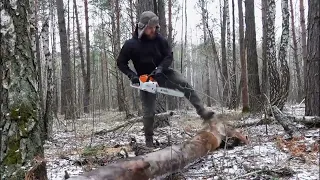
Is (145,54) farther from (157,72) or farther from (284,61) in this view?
(284,61)

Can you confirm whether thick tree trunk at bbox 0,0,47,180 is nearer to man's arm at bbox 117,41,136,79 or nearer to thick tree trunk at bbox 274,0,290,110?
man's arm at bbox 117,41,136,79

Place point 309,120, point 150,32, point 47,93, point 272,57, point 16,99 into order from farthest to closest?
point 272,57
point 47,93
point 150,32
point 309,120
point 16,99

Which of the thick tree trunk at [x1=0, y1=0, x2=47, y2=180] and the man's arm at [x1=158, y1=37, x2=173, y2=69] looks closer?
the thick tree trunk at [x1=0, y1=0, x2=47, y2=180]

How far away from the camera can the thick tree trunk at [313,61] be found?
4.50m

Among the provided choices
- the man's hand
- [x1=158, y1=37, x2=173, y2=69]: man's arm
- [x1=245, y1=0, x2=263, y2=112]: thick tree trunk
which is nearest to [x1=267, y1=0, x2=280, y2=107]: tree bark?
[x1=245, y1=0, x2=263, y2=112]: thick tree trunk

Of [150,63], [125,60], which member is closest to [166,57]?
[150,63]

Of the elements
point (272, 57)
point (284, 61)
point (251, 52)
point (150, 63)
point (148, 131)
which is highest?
point (251, 52)

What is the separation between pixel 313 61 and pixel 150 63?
85.8 inches

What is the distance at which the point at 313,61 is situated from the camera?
15.2ft

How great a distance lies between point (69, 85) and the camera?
1540 cm

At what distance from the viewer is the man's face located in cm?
450

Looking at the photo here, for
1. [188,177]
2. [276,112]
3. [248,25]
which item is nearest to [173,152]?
[188,177]

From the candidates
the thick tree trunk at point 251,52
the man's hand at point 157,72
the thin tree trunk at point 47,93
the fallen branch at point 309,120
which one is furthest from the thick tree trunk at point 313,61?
the thick tree trunk at point 251,52

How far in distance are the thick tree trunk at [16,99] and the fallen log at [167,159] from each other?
2.81 ft
